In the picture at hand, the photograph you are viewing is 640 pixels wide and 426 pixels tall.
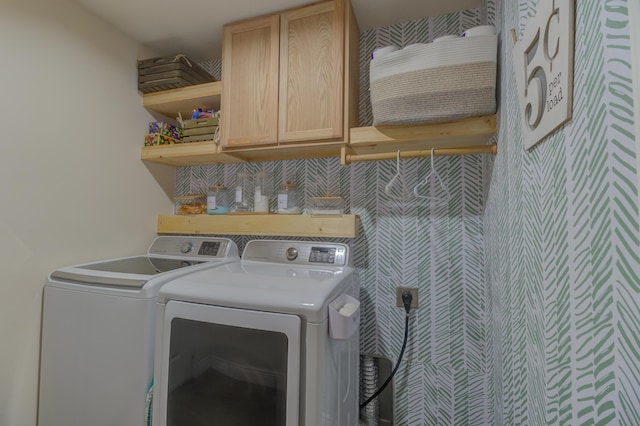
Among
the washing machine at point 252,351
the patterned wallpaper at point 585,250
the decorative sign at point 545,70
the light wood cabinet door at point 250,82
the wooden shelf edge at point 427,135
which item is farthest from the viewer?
the light wood cabinet door at point 250,82

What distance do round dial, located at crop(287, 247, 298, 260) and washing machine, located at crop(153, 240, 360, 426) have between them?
37cm

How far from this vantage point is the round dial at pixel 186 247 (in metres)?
1.72

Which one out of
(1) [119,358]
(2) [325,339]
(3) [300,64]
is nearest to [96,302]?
(1) [119,358]

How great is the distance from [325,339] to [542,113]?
84 centimetres

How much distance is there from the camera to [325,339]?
881 millimetres

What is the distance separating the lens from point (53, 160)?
4.44 ft

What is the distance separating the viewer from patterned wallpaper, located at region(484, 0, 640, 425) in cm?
41

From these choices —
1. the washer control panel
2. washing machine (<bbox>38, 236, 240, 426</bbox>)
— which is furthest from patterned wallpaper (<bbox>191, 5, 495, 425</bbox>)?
washing machine (<bbox>38, 236, 240, 426</bbox>)

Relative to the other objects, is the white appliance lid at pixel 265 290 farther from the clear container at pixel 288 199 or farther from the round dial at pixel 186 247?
the round dial at pixel 186 247

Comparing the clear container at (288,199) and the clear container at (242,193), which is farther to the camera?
the clear container at (242,193)

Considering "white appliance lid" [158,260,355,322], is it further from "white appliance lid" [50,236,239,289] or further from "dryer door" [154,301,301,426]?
"white appliance lid" [50,236,239,289]

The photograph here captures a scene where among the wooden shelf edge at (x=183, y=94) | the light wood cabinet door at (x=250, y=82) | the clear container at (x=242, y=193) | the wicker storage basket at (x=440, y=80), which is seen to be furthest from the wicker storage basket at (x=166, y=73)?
the wicker storage basket at (x=440, y=80)

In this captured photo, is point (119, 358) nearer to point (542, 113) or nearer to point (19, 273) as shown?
point (19, 273)

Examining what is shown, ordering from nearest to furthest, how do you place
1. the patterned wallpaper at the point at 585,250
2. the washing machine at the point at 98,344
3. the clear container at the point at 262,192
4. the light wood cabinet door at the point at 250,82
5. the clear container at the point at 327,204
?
the patterned wallpaper at the point at 585,250 < the washing machine at the point at 98,344 < the light wood cabinet door at the point at 250,82 < the clear container at the point at 327,204 < the clear container at the point at 262,192
